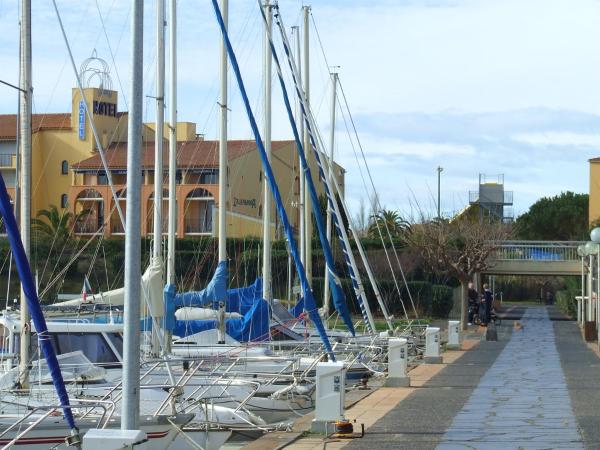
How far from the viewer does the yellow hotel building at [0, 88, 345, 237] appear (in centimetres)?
6631

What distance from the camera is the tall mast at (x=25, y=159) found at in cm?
1533

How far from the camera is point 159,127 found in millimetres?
22578

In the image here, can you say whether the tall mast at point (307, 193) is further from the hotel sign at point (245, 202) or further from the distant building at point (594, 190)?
the distant building at point (594, 190)

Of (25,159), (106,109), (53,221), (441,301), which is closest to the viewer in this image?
(25,159)

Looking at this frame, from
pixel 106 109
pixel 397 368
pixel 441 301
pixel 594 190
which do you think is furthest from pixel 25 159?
pixel 594 190

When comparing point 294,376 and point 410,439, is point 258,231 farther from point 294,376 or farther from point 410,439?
point 410,439

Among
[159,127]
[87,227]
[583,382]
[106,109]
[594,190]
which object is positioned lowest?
[583,382]

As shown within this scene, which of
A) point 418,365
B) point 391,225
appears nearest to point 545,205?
point 391,225

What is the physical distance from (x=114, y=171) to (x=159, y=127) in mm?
46828

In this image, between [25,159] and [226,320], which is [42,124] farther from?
[25,159]

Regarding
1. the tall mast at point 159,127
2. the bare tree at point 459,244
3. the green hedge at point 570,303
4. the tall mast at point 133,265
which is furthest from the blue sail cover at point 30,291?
the green hedge at point 570,303

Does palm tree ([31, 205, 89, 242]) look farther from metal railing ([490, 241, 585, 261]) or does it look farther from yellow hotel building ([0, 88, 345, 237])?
metal railing ([490, 241, 585, 261])

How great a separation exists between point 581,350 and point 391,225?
→ 4001 centimetres

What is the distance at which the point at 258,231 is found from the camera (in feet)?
206
